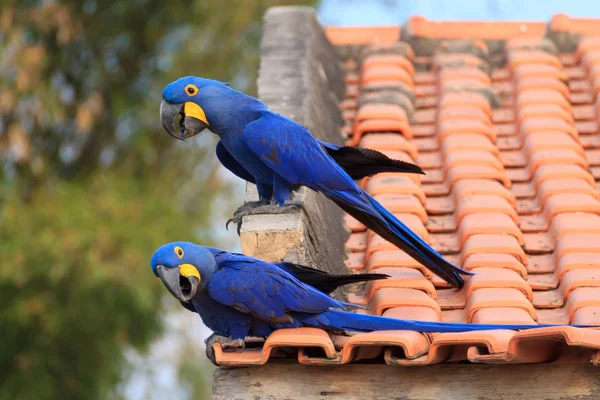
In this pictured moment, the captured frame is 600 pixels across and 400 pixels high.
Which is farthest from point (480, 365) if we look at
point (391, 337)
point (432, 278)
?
point (432, 278)

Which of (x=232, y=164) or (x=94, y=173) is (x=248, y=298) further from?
(x=94, y=173)

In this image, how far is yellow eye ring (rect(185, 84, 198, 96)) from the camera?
10.9 ft

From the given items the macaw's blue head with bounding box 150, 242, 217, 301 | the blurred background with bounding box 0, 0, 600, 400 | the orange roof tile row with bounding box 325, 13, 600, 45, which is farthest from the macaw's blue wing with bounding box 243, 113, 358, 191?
the blurred background with bounding box 0, 0, 600, 400

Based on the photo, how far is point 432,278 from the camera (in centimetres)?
346

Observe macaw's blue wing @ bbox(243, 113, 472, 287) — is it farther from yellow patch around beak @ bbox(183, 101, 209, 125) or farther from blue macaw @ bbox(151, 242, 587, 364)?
blue macaw @ bbox(151, 242, 587, 364)

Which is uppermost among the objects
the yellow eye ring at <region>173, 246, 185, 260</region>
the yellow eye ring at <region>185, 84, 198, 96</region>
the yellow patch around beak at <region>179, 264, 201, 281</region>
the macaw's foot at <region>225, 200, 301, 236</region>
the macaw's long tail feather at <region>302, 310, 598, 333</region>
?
the yellow eye ring at <region>185, 84, 198, 96</region>

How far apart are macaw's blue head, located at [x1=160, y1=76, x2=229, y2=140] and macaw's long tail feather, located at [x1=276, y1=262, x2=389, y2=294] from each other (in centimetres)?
66

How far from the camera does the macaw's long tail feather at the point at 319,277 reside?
2961 millimetres

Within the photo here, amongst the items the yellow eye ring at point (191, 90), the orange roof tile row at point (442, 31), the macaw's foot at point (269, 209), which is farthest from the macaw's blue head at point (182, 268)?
the orange roof tile row at point (442, 31)

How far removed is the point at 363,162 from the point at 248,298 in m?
0.90

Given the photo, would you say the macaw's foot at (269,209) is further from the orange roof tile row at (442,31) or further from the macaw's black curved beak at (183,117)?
the orange roof tile row at (442,31)

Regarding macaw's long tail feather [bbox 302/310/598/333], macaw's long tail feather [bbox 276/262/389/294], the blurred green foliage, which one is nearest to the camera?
macaw's long tail feather [bbox 302/310/598/333]

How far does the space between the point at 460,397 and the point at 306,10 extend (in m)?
2.90

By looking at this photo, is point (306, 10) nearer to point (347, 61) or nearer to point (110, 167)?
point (347, 61)
